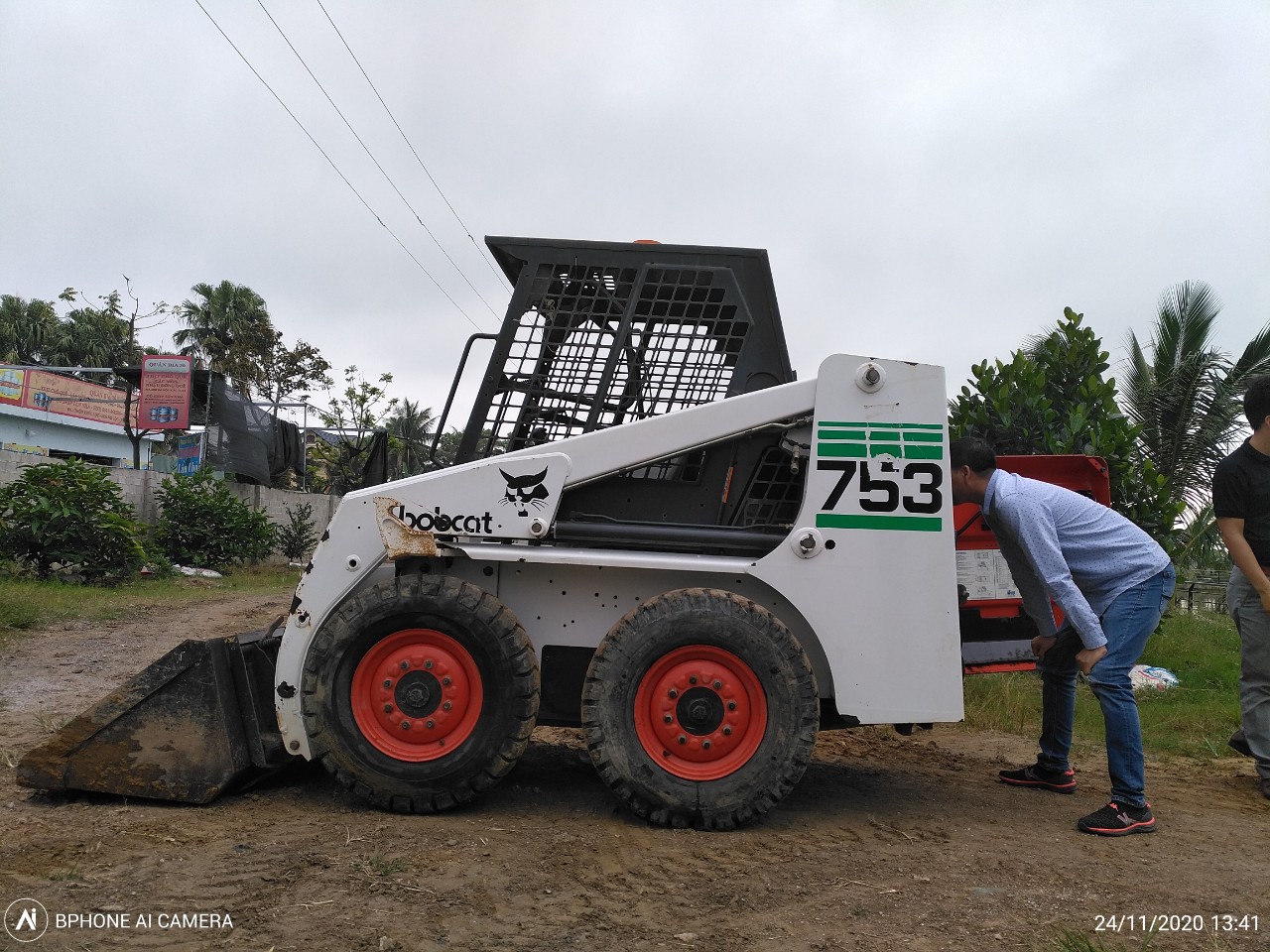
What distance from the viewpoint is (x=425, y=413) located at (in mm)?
38375

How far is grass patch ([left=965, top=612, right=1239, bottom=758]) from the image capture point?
5.89 m

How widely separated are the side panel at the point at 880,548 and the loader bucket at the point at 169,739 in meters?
2.28

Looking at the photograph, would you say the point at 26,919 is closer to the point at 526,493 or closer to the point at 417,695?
the point at 417,695

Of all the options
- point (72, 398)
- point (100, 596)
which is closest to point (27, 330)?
point (72, 398)

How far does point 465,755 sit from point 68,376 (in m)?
34.5

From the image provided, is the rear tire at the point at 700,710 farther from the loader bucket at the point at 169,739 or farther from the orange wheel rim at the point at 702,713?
the loader bucket at the point at 169,739

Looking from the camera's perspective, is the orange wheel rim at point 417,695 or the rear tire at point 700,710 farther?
the orange wheel rim at point 417,695

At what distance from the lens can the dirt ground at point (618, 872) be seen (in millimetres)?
2768

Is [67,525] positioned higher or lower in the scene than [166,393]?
lower

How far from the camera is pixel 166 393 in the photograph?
1836 centimetres

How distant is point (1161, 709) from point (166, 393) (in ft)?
57.4

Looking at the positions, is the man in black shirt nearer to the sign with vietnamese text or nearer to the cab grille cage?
the cab grille cage

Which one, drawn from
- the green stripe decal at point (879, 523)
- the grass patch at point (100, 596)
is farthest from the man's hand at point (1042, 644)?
the grass patch at point (100, 596)

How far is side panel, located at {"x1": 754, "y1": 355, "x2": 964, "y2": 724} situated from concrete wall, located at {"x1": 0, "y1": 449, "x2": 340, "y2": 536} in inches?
341
